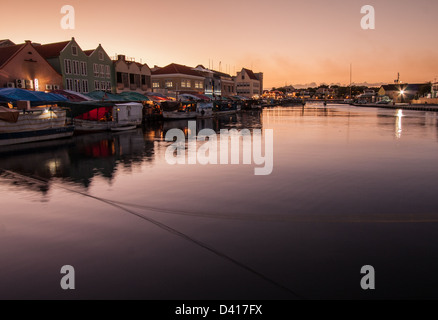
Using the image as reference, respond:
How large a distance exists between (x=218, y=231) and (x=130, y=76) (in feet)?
189

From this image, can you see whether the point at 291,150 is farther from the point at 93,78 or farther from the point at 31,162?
the point at 93,78

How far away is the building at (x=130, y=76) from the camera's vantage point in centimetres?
5747

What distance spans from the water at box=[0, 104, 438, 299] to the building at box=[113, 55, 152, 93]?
45106 millimetres

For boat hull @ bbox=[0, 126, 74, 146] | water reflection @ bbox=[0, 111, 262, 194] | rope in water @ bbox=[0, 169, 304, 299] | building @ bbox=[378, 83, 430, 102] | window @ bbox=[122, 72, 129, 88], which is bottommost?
rope in water @ bbox=[0, 169, 304, 299]

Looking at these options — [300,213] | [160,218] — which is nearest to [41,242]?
[160,218]

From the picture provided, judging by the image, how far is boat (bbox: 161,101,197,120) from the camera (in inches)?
1944

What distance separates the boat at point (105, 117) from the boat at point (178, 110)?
41.9 ft

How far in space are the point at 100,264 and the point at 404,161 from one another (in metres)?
16.3

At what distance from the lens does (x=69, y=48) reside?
47875mm

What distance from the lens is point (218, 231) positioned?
7773mm

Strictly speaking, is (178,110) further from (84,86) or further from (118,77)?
(84,86)

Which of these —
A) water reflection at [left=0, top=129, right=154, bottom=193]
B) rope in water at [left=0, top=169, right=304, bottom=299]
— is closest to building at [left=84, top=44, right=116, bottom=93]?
water reflection at [left=0, top=129, right=154, bottom=193]

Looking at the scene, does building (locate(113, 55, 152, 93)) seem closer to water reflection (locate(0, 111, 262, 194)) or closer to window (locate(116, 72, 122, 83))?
window (locate(116, 72, 122, 83))

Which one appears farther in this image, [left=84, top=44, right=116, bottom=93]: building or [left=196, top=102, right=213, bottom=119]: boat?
[left=196, top=102, right=213, bottom=119]: boat
